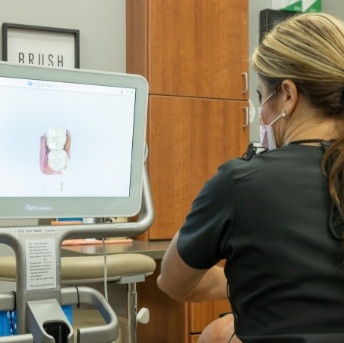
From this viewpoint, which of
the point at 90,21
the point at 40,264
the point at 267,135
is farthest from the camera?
the point at 90,21

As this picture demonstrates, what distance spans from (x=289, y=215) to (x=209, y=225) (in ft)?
0.47

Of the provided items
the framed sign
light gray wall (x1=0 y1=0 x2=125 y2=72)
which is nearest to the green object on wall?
light gray wall (x1=0 y1=0 x2=125 y2=72)

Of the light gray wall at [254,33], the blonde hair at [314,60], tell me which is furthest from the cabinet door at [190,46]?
the blonde hair at [314,60]

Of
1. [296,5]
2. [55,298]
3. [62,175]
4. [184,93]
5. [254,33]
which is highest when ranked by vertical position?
[296,5]

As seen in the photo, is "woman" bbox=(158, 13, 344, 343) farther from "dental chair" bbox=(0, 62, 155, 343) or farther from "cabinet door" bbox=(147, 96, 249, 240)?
"cabinet door" bbox=(147, 96, 249, 240)

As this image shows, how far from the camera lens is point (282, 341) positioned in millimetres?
1049

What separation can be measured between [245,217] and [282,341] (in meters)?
0.22

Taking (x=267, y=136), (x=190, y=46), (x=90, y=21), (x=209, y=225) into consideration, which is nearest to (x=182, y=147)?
(x=190, y=46)

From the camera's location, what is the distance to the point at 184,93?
3164 millimetres

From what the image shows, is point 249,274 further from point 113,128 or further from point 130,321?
point 130,321

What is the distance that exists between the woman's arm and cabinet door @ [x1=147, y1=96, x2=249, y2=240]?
1.69 meters

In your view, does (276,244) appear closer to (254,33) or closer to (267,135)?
(267,135)

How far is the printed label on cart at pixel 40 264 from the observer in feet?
3.92

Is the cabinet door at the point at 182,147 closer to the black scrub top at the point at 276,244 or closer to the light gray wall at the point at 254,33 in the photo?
the light gray wall at the point at 254,33
